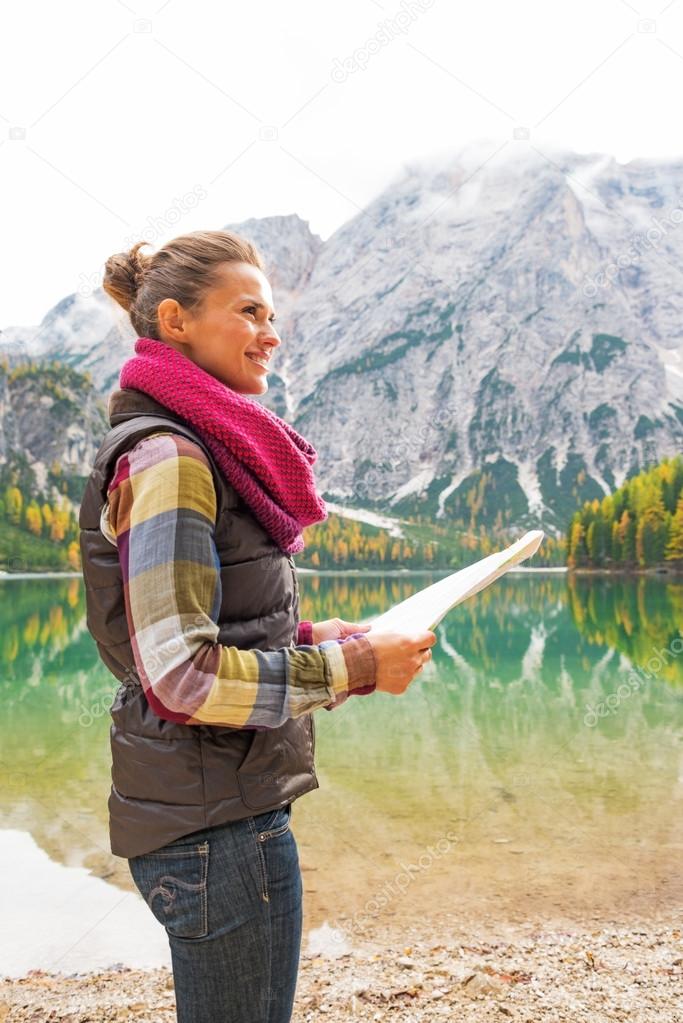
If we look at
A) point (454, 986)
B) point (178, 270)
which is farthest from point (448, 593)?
point (454, 986)

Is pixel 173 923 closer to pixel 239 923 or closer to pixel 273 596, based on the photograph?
pixel 239 923

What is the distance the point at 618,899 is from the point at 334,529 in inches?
5461

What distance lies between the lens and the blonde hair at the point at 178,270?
162 centimetres

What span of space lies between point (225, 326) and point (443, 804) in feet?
27.5

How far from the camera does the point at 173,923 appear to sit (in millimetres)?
1459

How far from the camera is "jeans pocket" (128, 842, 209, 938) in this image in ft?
4.74

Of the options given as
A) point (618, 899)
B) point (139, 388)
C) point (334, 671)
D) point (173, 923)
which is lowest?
point (618, 899)

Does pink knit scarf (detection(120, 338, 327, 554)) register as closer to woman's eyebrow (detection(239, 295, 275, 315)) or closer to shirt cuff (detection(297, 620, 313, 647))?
woman's eyebrow (detection(239, 295, 275, 315))

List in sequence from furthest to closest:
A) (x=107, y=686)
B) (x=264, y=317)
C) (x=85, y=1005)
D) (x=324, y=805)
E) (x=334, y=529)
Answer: (x=334, y=529), (x=107, y=686), (x=324, y=805), (x=85, y=1005), (x=264, y=317)

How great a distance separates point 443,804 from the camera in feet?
29.5

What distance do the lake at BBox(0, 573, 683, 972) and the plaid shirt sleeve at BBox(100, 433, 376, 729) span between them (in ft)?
15.6

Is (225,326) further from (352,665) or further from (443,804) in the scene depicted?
(443,804)

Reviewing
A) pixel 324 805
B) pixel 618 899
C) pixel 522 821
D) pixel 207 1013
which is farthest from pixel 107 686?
pixel 207 1013

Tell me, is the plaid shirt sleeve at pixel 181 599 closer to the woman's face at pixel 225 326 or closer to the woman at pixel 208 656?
the woman at pixel 208 656
